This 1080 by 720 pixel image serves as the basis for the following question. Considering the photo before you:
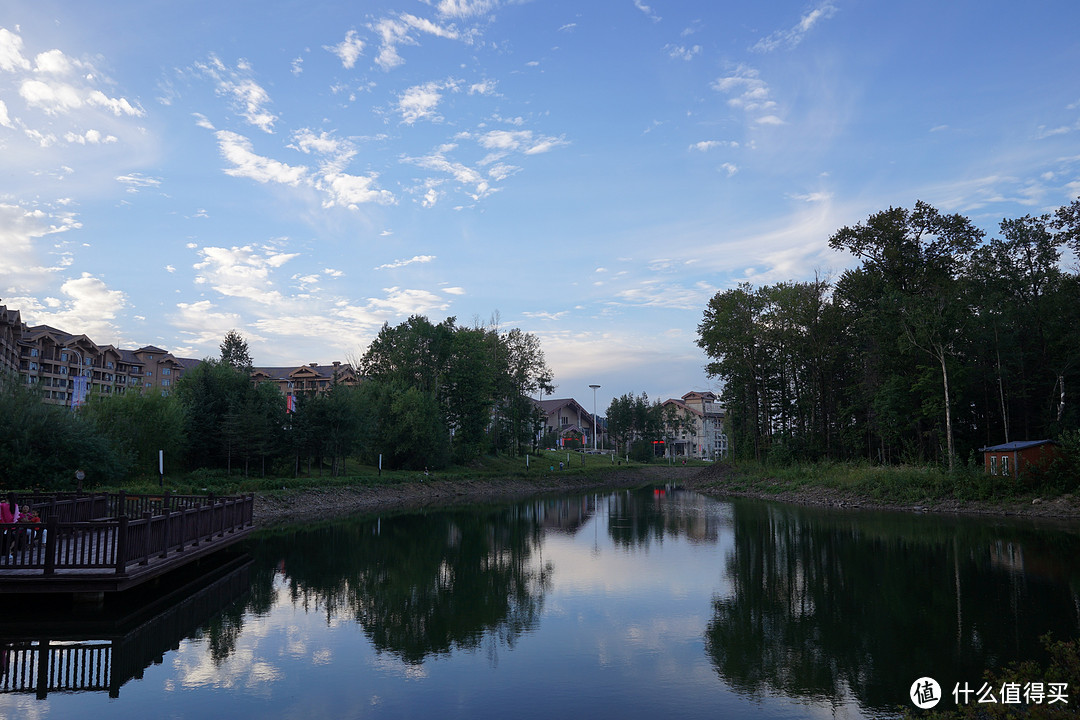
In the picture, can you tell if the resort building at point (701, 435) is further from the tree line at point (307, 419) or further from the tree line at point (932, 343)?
the tree line at point (932, 343)

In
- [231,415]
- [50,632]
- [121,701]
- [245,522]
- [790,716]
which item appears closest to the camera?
[790,716]

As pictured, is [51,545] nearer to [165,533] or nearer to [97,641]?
[97,641]

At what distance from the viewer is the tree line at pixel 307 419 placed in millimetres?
27344

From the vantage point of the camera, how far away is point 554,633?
39.7 feet

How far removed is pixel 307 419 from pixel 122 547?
31.7m

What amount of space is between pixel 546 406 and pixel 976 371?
73728 mm

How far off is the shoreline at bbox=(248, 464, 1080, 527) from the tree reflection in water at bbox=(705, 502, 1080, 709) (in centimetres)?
722

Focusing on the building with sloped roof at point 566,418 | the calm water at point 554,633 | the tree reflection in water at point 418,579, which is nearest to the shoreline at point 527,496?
the tree reflection in water at point 418,579

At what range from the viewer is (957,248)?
42.7 meters

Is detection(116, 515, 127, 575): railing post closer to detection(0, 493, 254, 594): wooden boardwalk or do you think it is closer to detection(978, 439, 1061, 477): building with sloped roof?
detection(0, 493, 254, 594): wooden boardwalk

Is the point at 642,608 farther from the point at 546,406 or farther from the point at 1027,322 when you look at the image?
the point at 546,406

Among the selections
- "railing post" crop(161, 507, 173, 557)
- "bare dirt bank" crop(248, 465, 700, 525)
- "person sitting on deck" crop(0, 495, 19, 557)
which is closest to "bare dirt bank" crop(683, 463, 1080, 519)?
"bare dirt bank" crop(248, 465, 700, 525)

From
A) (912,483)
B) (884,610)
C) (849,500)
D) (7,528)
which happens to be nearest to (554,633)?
(884,610)

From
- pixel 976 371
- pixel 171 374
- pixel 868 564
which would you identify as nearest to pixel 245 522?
pixel 868 564
